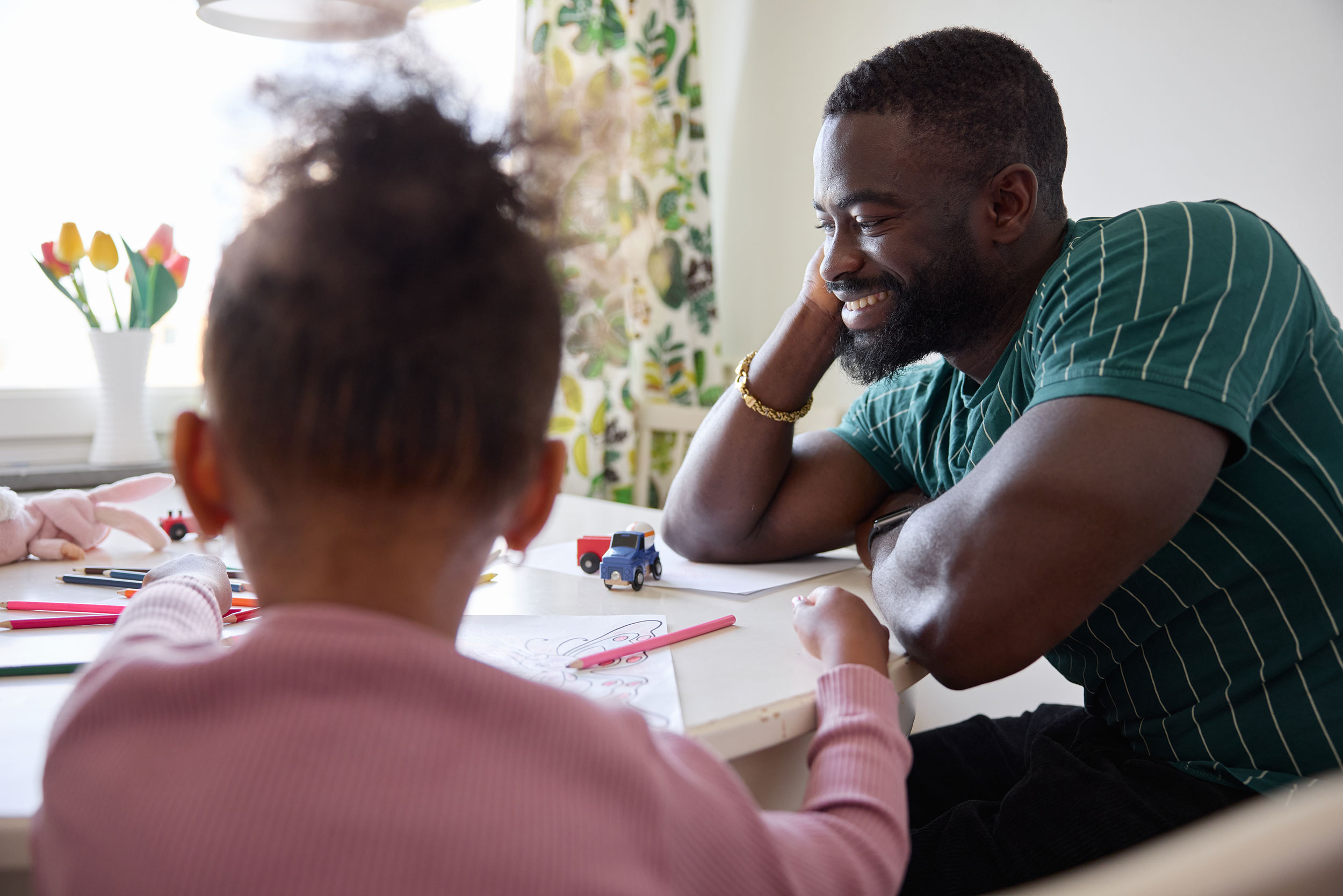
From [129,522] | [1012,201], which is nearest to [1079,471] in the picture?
[1012,201]

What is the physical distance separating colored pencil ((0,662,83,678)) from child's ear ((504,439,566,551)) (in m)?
0.44

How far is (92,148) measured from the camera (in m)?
2.08

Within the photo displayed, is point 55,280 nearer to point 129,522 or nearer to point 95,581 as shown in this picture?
point 129,522

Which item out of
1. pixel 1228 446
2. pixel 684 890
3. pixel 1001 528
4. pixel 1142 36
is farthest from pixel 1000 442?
pixel 1142 36

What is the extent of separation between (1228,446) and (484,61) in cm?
211

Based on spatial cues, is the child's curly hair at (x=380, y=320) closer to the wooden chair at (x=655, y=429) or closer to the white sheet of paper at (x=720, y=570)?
the white sheet of paper at (x=720, y=570)

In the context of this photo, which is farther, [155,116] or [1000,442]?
[155,116]

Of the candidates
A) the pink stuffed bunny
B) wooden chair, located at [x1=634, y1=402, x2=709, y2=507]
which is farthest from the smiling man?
wooden chair, located at [x1=634, y1=402, x2=709, y2=507]

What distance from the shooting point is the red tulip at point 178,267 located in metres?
1.91

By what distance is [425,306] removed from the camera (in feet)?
1.52

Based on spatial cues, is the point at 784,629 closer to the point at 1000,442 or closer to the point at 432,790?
the point at 1000,442

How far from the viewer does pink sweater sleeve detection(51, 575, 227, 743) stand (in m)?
0.47

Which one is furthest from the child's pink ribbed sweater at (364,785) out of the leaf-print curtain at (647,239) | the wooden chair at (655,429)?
the wooden chair at (655,429)

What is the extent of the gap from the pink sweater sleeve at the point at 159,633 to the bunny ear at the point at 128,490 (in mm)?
565
